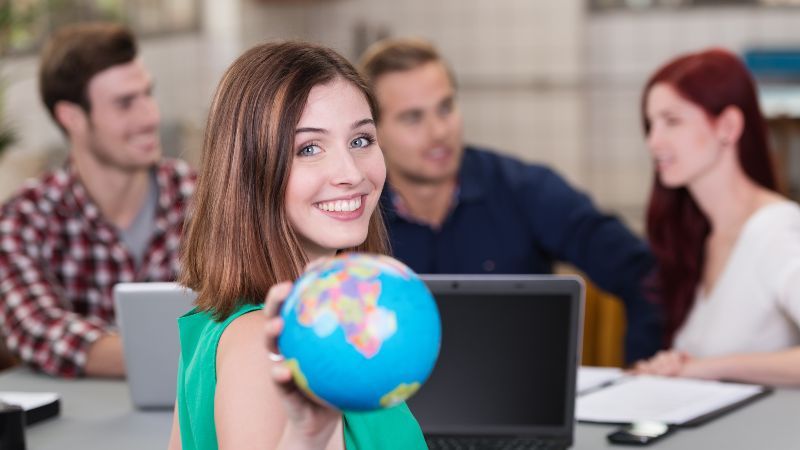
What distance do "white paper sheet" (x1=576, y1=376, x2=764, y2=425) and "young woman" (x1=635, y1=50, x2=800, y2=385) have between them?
0.29m

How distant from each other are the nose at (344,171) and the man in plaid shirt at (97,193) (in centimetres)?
156

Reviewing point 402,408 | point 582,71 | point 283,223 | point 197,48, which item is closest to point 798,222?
point 402,408

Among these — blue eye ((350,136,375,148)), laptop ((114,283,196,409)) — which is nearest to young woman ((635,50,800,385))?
laptop ((114,283,196,409))

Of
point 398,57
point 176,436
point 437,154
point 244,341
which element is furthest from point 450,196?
point 244,341

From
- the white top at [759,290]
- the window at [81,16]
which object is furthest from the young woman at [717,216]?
the window at [81,16]

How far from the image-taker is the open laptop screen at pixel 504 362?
1899mm

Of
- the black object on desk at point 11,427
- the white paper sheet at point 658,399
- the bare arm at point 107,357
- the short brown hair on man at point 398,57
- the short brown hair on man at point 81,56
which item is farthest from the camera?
the short brown hair on man at point 398,57

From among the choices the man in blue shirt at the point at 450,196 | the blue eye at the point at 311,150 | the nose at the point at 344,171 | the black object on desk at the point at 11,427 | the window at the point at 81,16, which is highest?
the window at the point at 81,16

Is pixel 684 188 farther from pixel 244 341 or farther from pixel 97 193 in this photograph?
pixel 244 341

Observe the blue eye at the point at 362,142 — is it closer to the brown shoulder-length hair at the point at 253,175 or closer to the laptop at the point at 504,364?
the brown shoulder-length hair at the point at 253,175

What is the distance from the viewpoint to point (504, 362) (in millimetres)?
1914

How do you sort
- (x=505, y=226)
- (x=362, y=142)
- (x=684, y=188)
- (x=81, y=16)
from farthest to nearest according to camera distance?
(x=81, y=16) → (x=505, y=226) → (x=684, y=188) → (x=362, y=142)

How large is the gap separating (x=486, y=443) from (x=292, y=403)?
937 mm

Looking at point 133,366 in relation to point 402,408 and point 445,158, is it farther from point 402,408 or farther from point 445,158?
point 445,158
